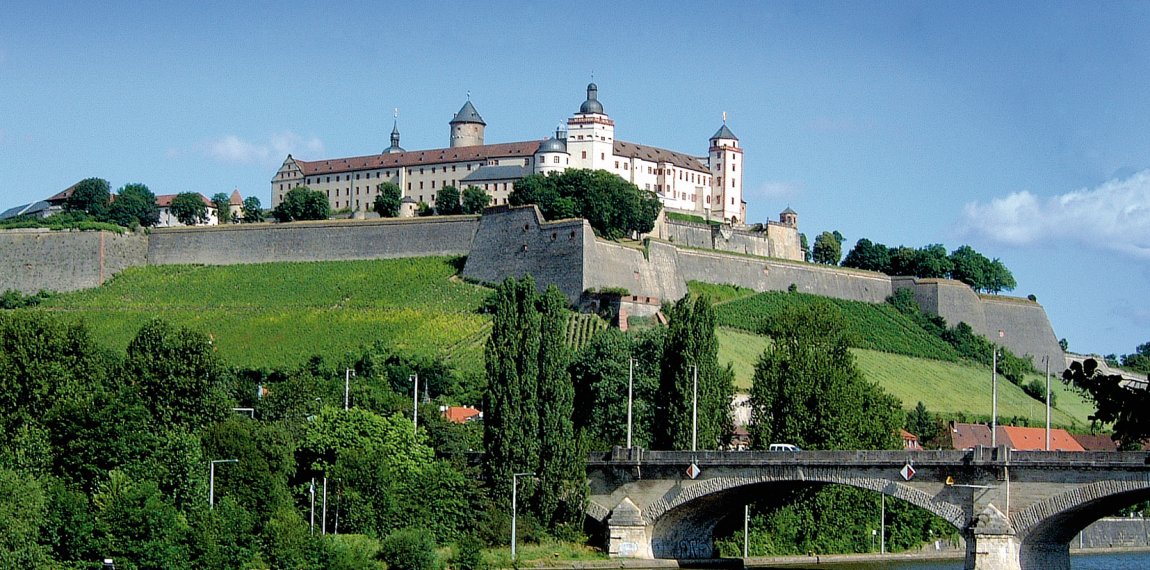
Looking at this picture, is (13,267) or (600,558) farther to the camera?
(13,267)

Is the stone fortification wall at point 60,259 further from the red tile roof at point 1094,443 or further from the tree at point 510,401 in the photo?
the tree at point 510,401

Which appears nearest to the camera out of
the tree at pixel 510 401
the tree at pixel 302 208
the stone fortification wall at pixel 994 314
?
the tree at pixel 510 401

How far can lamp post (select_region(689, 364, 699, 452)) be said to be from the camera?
6072 cm

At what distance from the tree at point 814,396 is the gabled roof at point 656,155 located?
84.5m

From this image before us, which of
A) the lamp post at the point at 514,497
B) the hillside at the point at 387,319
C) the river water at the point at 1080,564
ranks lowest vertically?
the river water at the point at 1080,564

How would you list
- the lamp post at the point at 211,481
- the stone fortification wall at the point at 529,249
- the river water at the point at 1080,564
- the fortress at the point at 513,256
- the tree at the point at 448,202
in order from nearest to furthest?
the lamp post at the point at 211,481
the river water at the point at 1080,564
the stone fortification wall at the point at 529,249
the fortress at the point at 513,256
the tree at the point at 448,202

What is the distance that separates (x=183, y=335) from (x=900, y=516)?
101 ft

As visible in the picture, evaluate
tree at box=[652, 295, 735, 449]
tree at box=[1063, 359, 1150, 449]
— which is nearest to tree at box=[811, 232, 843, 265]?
tree at box=[652, 295, 735, 449]

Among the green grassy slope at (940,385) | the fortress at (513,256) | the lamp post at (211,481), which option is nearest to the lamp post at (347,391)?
the lamp post at (211,481)

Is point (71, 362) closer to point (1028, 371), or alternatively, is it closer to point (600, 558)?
point (600, 558)

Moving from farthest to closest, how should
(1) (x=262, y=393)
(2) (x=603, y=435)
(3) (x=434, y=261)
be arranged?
(3) (x=434, y=261), (1) (x=262, y=393), (2) (x=603, y=435)

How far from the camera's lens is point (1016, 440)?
323 feet

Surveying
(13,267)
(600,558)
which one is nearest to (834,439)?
(600,558)

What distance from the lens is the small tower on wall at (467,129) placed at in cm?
16750
